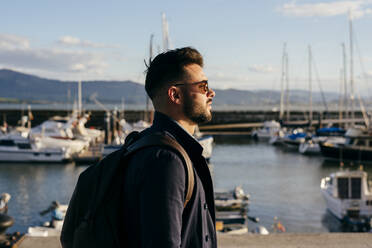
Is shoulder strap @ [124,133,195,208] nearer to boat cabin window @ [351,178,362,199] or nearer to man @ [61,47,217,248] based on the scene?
man @ [61,47,217,248]

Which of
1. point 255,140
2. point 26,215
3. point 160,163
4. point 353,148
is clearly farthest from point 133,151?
point 255,140

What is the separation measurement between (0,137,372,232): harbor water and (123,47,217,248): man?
52.3ft

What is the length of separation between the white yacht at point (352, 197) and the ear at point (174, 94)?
52.8 feet

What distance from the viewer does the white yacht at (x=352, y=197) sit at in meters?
16.7

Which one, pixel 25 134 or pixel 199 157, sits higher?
pixel 199 157

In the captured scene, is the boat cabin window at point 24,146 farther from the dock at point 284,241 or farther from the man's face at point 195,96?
the man's face at point 195,96

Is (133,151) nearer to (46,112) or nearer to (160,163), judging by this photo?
(160,163)

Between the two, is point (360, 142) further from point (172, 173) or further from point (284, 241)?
point (172, 173)

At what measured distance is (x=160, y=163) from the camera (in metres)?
1.47

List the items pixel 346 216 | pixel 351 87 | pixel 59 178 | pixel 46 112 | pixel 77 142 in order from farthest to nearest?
pixel 46 112 < pixel 351 87 < pixel 77 142 < pixel 59 178 < pixel 346 216

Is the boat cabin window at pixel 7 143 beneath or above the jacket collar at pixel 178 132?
beneath

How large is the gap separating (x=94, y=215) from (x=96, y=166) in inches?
7.6

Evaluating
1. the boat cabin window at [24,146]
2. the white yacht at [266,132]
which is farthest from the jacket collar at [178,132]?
the white yacht at [266,132]

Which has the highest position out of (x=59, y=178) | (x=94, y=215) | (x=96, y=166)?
(x=96, y=166)
